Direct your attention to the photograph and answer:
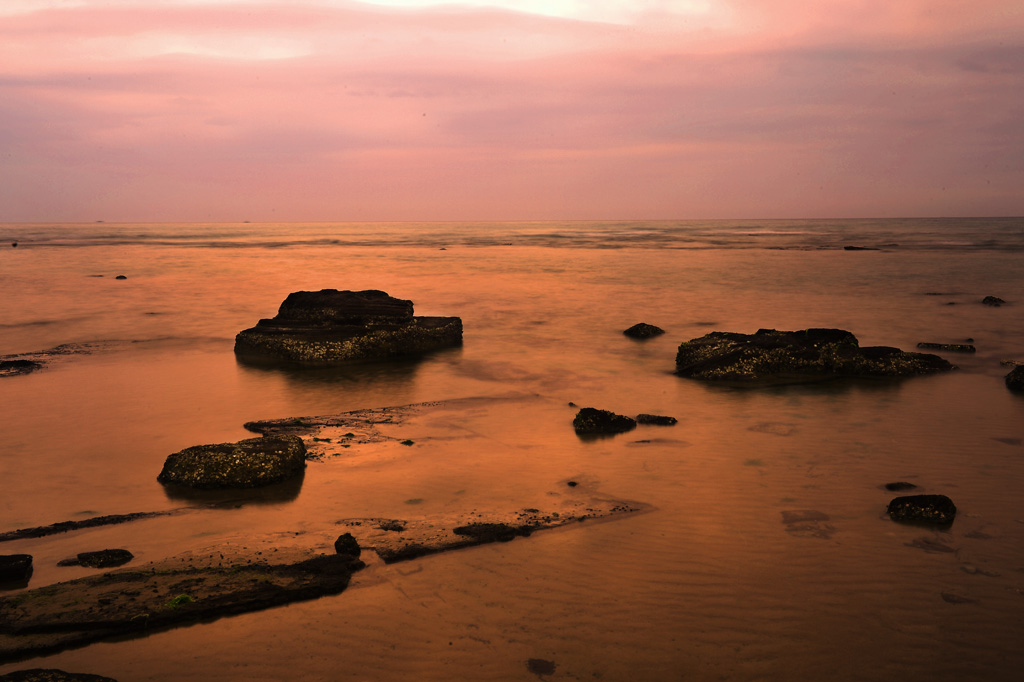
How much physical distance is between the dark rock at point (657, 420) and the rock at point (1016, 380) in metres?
7.15

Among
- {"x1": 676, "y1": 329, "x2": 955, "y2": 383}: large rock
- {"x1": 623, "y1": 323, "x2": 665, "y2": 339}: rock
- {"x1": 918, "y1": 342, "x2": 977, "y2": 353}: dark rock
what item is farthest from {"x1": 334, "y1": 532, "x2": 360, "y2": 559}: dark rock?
{"x1": 918, "y1": 342, "x2": 977, "y2": 353}: dark rock

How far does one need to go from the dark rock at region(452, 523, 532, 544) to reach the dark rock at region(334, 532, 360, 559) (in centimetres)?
107

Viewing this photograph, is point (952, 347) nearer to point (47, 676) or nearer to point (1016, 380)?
point (1016, 380)

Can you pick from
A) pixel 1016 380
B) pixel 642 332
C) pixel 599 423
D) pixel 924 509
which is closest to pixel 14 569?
pixel 599 423

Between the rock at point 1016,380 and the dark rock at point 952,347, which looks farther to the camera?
the dark rock at point 952,347

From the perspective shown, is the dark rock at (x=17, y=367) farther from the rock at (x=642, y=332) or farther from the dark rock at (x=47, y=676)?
the rock at (x=642, y=332)

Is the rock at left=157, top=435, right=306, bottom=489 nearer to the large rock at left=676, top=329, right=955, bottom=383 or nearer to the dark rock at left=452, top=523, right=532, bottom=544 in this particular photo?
the dark rock at left=452, top=523, right=532, bottom=544

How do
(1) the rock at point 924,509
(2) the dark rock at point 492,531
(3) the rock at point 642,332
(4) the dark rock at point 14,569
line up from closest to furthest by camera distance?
(4) the dark rock at point 14,569
(2) the dark rock at point 492,531
(1) the rock at point 924,509
(3) the rock at point 642,332

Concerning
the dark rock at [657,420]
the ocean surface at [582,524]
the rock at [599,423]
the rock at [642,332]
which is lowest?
the ocean surface at [582,524]

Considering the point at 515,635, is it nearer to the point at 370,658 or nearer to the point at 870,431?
the point at 370,658

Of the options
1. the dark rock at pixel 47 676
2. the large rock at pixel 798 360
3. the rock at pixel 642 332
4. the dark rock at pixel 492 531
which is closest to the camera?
the dark rock at pixel 47 676

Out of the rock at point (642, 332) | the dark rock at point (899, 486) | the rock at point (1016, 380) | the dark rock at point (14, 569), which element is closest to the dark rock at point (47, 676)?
the dark rock at point (14, 569)

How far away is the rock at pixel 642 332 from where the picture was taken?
70.8 ft

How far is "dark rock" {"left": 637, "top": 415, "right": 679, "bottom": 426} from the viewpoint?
12014mm
